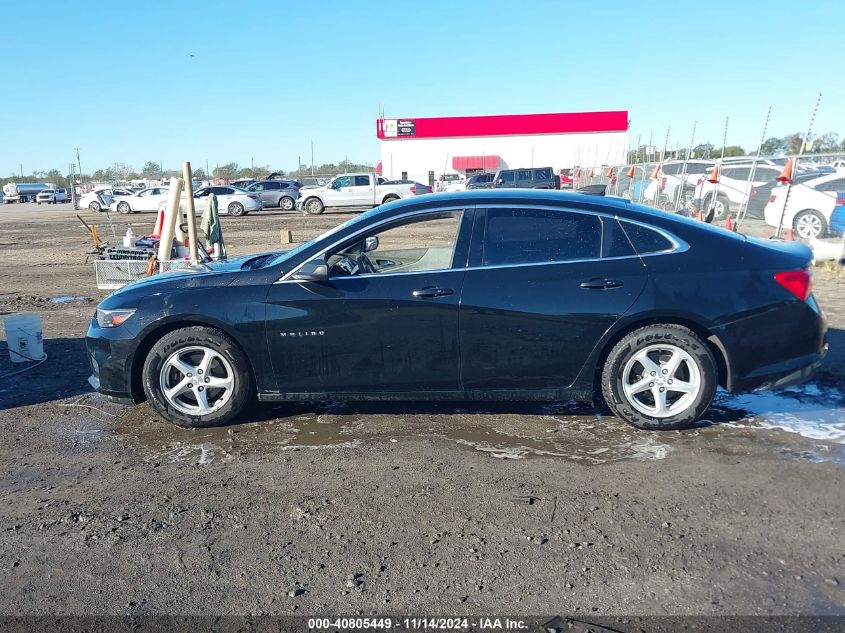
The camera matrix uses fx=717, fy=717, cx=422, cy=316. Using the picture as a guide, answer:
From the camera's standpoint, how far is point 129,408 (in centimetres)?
565

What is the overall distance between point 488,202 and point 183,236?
6.53 metres

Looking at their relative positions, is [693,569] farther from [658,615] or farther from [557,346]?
[557,346]

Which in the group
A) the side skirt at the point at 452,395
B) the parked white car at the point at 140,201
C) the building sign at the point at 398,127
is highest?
the building sign at the point at 398,127

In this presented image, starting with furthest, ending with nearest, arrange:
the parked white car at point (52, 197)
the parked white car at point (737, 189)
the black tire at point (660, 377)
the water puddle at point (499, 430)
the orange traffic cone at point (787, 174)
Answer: the parked white car at point (52, 197), the parked white car at point (737, 189), the orange traffic cone at point (787, 174), the black tire at point (660, 377), the water puddle at point (499, 430)

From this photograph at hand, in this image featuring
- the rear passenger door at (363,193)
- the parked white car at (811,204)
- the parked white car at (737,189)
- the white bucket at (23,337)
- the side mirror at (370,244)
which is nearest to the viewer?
the side mirror at (370,244)

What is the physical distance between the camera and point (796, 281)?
190 inches

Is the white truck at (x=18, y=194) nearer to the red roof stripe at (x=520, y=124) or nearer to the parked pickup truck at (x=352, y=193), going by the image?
the red roof stripe at (x=520, y=124)

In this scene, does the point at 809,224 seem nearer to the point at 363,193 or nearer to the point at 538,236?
the point at 538,236

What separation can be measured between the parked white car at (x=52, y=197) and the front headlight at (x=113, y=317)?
63.2m

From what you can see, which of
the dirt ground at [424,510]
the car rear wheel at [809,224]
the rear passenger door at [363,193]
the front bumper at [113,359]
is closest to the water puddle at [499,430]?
the dirt ground at [424,510]

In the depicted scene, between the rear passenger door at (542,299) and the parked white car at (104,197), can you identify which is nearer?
the rear passenger door at (542,299)

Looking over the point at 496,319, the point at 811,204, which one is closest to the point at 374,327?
the point at 496,319

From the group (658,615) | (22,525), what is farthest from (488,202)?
(22,525)

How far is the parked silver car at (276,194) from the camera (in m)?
36.6
